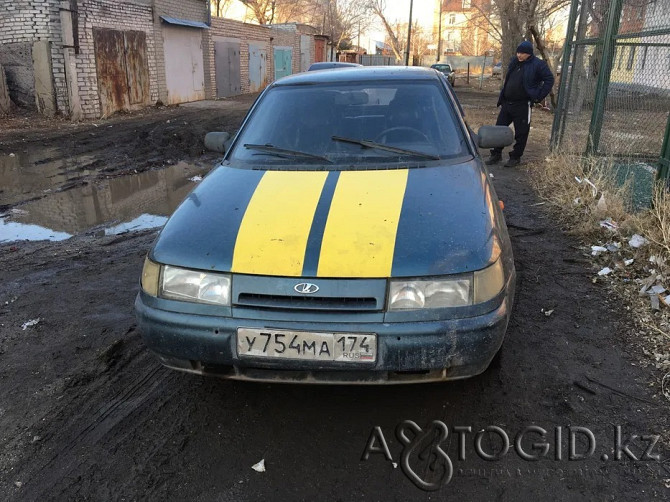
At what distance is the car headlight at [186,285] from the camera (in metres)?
2.25

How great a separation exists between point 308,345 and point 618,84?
6.35 meters

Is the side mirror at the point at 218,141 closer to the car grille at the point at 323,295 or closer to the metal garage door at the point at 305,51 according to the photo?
the car grille at the point at 323,295

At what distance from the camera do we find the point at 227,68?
22.9 meters

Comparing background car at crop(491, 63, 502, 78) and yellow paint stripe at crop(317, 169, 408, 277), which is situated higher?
background car at crop(491, 63, 502, 78)

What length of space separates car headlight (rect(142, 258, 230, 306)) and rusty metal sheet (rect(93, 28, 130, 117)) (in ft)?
45.6

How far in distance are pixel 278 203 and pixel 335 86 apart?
1434mm

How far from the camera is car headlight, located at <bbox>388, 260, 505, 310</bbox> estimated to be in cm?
216

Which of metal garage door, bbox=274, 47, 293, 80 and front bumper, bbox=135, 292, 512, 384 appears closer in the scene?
front bumper, bbox=135, 292, 512, 384

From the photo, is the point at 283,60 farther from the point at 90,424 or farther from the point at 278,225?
the point at 90,424

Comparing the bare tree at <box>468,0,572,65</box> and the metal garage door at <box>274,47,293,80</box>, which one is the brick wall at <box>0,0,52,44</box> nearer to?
the bare tree at <box>468,0,572,65</box>

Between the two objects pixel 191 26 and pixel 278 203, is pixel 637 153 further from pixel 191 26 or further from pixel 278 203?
pixel 191 26

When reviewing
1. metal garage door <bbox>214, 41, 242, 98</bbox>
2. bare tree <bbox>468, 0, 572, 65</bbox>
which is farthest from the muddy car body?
metal garage door <bbox>214, 41, 242, 98</bbox>

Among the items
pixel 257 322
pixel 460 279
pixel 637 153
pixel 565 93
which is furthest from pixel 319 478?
pixel 565 93

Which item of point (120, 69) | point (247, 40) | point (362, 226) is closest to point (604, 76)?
point (362, 226)
